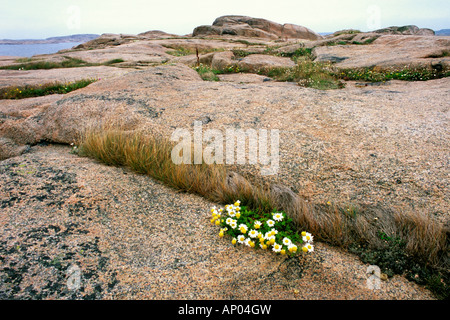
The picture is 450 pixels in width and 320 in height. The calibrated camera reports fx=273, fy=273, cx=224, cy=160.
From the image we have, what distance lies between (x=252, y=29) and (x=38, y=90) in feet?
134

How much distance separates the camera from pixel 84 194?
3650 mm

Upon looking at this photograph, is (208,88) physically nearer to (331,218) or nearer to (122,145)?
(122,145)

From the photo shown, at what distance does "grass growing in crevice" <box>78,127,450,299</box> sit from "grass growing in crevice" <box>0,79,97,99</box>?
6451 millimetres

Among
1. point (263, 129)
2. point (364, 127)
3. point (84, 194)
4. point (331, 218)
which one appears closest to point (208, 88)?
point (263, 129)

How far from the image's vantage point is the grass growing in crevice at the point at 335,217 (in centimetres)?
281

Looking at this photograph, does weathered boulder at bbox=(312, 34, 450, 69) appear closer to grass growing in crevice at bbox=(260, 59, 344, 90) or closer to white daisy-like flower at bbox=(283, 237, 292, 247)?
grass growing in crevice at bbox=(260, 59, 344, 90)

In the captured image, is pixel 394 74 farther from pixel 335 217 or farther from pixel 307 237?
pixel 307 237

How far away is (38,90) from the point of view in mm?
9961

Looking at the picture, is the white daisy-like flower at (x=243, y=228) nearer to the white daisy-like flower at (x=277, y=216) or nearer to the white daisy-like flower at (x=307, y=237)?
the white daisy-like flower at (x=277, y=216)

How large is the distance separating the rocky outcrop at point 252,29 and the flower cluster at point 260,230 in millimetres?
43796

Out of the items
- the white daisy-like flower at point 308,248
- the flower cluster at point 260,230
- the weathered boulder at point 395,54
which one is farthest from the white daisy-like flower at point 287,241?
the weathered boulder at point 395,54

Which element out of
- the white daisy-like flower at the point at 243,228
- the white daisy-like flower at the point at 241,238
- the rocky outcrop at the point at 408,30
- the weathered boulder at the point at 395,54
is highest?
the rocky outcrop at the point at 408,30

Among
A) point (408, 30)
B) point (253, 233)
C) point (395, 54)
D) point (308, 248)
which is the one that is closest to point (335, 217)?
point (308, 248)
